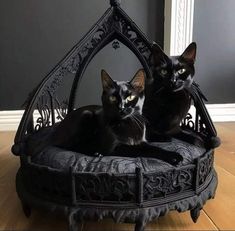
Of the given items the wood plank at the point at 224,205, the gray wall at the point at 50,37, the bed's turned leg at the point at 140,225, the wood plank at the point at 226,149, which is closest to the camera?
the bed's turned leg at the point at 140,225

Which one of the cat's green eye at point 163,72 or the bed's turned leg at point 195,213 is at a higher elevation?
the cat's green eye at point 163,72

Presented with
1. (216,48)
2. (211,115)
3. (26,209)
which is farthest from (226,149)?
(26,209)

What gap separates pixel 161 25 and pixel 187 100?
35.2 inches

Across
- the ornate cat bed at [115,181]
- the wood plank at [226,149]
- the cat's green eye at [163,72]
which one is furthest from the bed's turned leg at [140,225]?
the wood plank at [226,149]

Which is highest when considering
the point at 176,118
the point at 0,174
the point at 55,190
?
the point at 176,118

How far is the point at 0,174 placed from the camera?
1.11 m

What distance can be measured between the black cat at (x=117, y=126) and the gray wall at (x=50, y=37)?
34.7 inches

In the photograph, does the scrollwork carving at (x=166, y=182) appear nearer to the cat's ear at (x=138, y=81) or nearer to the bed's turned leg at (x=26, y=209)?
the cat's ear at (x=138, y=81)

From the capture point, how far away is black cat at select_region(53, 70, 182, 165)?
0.72m

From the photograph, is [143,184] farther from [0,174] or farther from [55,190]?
[0,174]

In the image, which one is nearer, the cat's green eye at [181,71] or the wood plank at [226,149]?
the cat's green eye at [181,71]

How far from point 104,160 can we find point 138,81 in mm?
184

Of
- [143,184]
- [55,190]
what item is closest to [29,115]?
[55,190]

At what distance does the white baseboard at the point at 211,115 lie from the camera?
5.52ft
